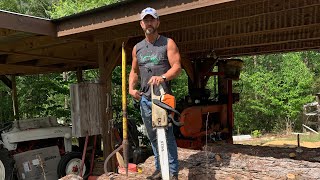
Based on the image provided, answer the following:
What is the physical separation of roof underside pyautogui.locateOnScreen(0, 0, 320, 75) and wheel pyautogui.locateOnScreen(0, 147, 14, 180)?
2.20 m

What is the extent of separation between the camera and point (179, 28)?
536 centimetres

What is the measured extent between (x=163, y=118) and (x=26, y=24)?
2.91m

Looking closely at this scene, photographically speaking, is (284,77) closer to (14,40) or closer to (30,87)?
(30,87)

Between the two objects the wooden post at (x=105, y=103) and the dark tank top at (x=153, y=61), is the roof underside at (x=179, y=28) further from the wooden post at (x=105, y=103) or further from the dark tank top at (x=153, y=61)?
the dark tank top at (x=153, y=61)

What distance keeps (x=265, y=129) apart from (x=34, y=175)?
16.6 m

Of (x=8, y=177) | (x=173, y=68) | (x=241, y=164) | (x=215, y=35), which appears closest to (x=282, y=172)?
(x=241, y=164)

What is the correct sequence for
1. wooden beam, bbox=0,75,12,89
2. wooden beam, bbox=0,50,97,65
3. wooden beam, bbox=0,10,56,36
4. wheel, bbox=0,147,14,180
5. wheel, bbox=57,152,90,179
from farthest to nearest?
wooden beam, bbox=0,75,12,89
wooden beam, bbox=0,50,97,65
wheel, bbox=57,152,90,179
wheel, bbox=0,147,14,180
wooden beam, bbox=0,10,56,36

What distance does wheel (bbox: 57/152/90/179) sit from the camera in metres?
6.89

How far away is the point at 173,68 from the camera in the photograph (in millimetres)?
3500

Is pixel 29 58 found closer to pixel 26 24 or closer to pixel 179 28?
pixel 26 24

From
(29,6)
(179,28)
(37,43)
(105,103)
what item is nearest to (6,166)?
(105,103)

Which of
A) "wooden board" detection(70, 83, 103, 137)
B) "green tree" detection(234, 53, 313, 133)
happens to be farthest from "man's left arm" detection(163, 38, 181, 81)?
"green tree" detection(234, 53, 313, 133)

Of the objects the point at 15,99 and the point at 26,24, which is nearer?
the point at 26,24

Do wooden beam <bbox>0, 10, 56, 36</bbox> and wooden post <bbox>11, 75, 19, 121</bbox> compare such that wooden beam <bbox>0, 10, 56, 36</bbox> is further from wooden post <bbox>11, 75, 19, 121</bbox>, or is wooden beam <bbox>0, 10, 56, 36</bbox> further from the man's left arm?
wooden post <bbox>11, 75, 19, 121</bbox>
